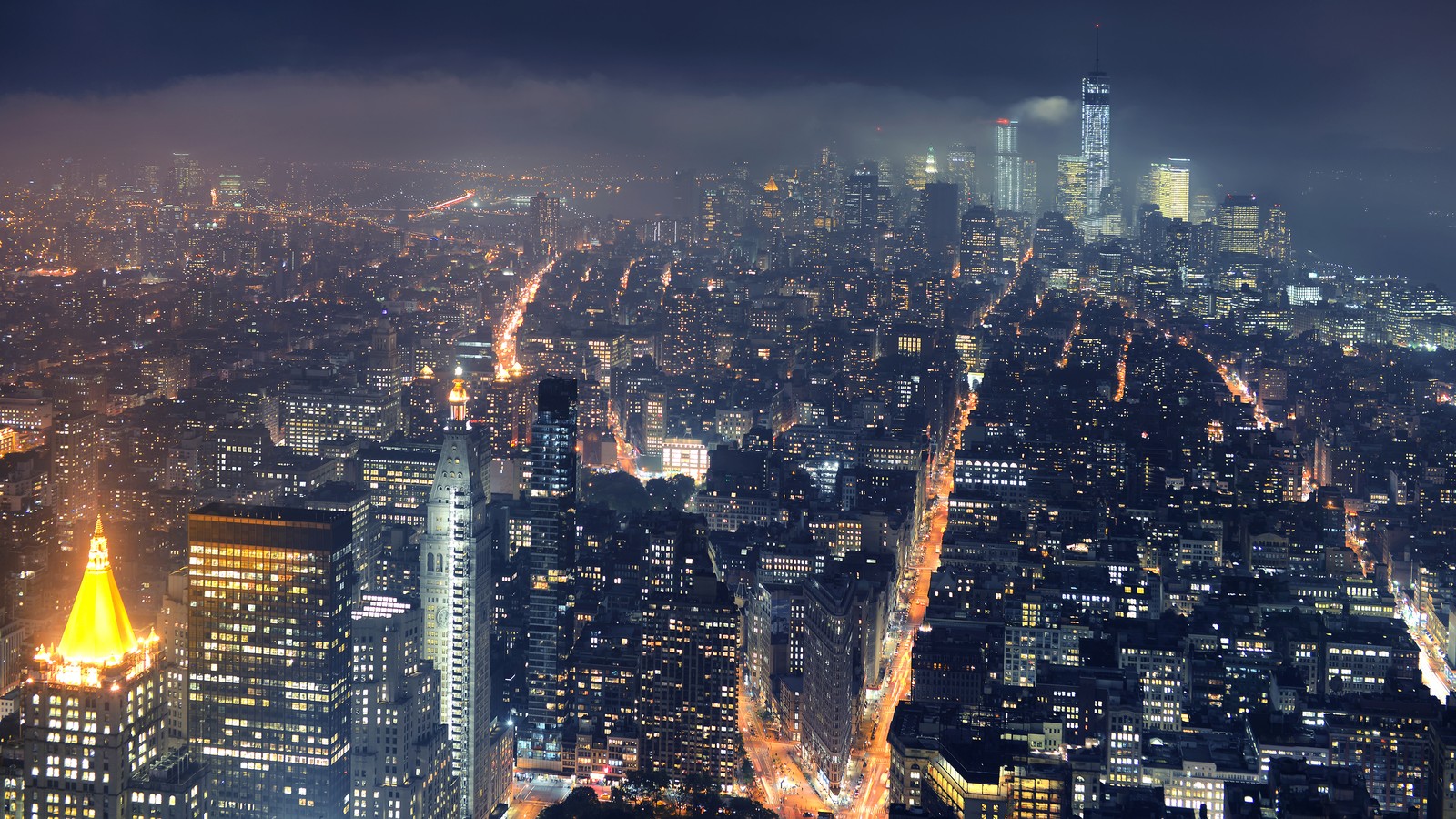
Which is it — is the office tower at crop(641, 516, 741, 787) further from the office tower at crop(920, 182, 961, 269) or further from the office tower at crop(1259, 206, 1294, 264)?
the office tower at crop(920, 182, 961, 269)

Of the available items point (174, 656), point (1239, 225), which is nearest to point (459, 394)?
point (174, 656)

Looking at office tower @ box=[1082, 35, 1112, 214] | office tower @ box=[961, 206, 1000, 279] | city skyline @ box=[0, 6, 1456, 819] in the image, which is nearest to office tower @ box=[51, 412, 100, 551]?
city skyline @ box=[0, 6, 1456, 819]

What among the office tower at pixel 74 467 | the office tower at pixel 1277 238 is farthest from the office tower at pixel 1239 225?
the office tower at pixel 74 467

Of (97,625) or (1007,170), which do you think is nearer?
(97,625)

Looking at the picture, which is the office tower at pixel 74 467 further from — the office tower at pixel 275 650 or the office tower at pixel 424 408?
the office tower at pixel 424 408

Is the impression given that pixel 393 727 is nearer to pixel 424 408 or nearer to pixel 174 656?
pixel 174 656

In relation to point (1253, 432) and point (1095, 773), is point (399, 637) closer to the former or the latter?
point (1095, 773)

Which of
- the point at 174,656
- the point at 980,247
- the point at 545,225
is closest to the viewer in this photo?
the point at 174,656
